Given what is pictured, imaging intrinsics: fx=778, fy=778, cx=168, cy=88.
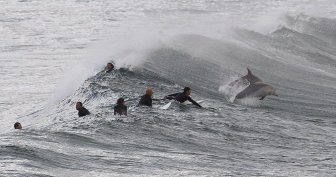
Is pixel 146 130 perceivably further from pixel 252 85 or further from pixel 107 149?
pixel 252 85

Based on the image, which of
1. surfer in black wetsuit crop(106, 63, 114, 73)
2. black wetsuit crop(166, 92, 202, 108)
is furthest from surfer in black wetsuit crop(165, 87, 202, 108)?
surfer in black wetsuit crop(106, 63, 114, 73)

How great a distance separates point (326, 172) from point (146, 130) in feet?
18.2

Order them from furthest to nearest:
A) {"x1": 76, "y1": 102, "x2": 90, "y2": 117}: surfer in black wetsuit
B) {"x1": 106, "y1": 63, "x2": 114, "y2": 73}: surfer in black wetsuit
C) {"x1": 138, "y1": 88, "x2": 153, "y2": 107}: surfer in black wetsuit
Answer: {"x1": 106, "y1": 63, "x2": 114, "y2": 73}: surfer in black wetsuit, {"x1": 138, "y1": 88, "x2": 153, "y2": 107}: surfer in black wetsuit, {"x1": 76, "y1": 102, "x2": 90, "y2": 117}: surfer in black wetsuit

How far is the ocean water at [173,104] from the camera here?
18734 millimetres

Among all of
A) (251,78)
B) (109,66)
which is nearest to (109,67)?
(109,66)

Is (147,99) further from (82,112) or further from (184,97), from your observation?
(82,112)

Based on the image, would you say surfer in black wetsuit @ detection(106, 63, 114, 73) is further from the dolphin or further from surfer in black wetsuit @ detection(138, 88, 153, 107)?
surfer in black wetsuit @ detection(138, 88, 153, 107)

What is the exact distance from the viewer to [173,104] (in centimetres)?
2516

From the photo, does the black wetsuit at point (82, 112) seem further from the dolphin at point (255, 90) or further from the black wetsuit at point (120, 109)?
the dolphin at point (255, 90)

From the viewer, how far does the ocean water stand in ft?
61.5

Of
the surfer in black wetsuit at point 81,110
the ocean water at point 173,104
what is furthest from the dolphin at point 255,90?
the surfer in black wetsuit at point 81,110

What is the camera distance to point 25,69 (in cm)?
4147

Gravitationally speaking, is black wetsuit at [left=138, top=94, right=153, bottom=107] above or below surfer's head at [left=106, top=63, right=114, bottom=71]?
below

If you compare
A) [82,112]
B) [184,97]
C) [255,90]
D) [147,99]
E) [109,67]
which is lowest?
[255,90]
